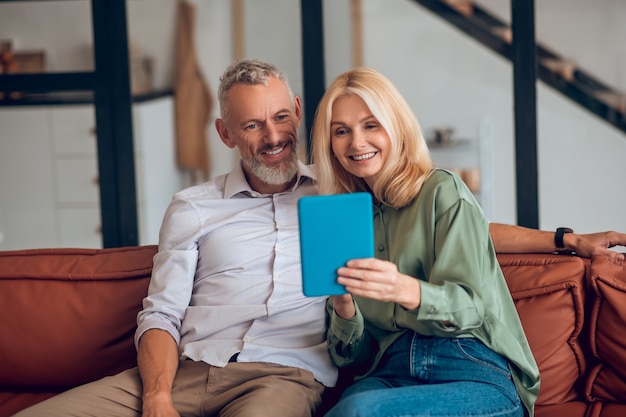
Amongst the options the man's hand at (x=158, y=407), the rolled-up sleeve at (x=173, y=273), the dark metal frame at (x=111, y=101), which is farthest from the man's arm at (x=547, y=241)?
the dark metal frame at (x=111, y=101)

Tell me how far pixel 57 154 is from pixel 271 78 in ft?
6.36

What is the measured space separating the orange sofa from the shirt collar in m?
0.32

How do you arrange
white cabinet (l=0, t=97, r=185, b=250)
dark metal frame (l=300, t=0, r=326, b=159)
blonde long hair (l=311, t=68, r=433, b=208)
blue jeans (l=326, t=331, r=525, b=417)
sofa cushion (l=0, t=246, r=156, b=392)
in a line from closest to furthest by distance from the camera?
blue jeans (l=326, t=331, r=525, b=417)
blonde long hair (l=311, t=68, r=433, b=208)
sofa cushion (l=0, t=246, r=156, b=392)
dark metal frame (l=300, t=0, r=326, b=159)
white cabinet (l=0, t=97, r=185, b=250)

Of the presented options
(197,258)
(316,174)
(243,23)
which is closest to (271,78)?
(316,174)

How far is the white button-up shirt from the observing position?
6.55 feet

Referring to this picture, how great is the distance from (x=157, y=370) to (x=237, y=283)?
0.28m

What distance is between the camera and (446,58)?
359cm

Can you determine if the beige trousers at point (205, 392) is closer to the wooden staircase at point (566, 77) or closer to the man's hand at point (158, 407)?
the man's hand at point (158, 407)

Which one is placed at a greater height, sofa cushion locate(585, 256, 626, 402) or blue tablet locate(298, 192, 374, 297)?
blue tablet locate(298, 192, 374, 297)

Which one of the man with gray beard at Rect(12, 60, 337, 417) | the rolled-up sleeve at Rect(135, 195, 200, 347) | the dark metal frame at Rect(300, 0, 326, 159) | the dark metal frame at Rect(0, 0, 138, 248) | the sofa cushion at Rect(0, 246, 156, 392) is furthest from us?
the dark metal frame at Rect(300, 0, 326, 159)

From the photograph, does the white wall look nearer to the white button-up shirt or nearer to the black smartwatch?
the black smartwatch

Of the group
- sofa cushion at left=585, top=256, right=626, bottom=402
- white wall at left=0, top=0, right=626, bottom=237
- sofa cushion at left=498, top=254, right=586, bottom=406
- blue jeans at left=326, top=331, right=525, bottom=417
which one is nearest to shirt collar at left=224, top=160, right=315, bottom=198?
blue jeans at left=326, top=331, right=525, bottom=417

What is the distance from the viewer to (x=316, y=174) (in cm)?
194

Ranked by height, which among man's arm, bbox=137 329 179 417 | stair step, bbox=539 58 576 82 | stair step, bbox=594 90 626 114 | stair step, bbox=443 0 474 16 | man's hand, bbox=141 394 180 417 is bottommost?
man's hand, bbox=141 394 180 417
